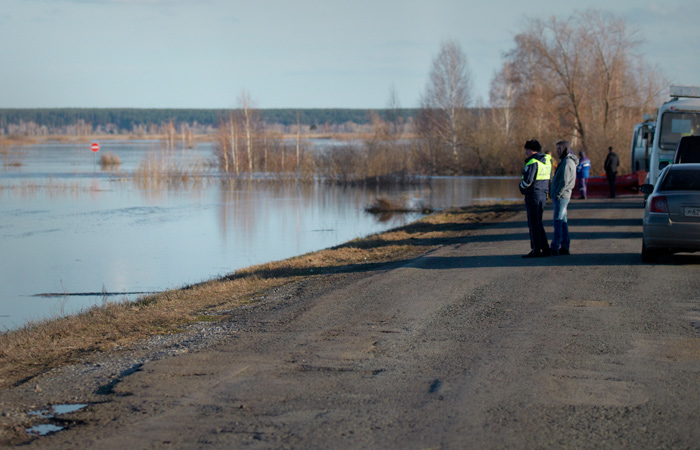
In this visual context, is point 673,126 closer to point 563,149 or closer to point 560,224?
point 563,149

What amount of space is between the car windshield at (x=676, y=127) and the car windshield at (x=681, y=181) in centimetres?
838

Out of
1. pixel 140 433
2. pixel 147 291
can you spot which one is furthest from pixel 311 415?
pixel 147 291

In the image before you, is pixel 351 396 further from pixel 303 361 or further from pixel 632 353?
pixel 632 353

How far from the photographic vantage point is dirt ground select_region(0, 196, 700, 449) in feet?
16.0

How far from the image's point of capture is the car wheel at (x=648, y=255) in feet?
39.6

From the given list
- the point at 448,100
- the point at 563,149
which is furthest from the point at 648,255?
the point at 448,100

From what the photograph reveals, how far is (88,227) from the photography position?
1035 inches

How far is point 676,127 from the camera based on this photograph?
807 inches

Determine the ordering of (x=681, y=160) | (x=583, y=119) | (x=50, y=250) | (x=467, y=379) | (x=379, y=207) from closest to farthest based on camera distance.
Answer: (x=467, y=379) < (x=681, y=160) < (x=50, y=250) < (x=379, y=207) < (x=583, y=119)

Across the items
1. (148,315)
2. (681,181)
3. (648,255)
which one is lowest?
(148,315)

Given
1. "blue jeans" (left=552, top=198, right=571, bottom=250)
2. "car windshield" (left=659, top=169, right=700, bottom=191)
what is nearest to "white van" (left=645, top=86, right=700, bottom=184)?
"car windshield" (left=659, top=169, right=700, bottom=191)

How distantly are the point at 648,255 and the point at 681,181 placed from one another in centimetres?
147

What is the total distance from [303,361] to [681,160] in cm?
1266

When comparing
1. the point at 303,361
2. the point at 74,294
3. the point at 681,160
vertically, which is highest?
the point at 681,160
